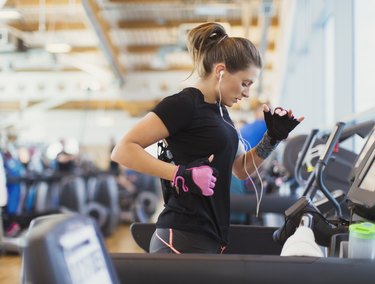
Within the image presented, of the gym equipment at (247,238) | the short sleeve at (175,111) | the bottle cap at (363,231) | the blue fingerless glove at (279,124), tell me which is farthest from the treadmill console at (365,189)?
the short sleeve at (175,111)

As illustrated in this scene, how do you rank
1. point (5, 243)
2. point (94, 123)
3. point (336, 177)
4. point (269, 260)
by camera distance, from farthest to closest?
point (94, 123) < point (5, 243) < point (336, 177) < point (269, 260)

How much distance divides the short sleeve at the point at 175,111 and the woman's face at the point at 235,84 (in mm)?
118

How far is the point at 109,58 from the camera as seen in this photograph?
11.2 m

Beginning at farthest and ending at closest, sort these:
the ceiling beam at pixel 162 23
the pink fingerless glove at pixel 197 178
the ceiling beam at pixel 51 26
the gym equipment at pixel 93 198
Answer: the ceiling beam at pixel 51 26 < the ceiling beam at pixel 162 23 < the gym equipment at pixel 93 198 < the pink fingerless glove at pixel 197 178

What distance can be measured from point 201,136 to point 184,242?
295 millimetres

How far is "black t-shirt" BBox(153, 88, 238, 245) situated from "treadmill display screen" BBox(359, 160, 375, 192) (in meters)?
0.37

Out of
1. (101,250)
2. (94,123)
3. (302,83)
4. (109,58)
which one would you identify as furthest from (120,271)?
(94,123)

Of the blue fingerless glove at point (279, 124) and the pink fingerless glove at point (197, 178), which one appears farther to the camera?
the blue fingerless glove at point (279, 124)

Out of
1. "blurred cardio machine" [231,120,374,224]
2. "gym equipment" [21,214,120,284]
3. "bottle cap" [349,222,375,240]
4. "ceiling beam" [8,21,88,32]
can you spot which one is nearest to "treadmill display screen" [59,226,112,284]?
"gym equipment" [21,214,120,284]

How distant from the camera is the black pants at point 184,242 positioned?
157 cm

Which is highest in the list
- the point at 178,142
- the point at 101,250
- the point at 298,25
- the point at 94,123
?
the point at 298,25

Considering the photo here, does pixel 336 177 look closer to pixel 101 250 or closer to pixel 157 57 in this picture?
pixel 101 250

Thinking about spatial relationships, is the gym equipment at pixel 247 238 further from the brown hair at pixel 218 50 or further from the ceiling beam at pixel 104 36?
the ceiling beam at pixel 104 36

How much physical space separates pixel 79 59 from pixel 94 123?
23.8 ft
